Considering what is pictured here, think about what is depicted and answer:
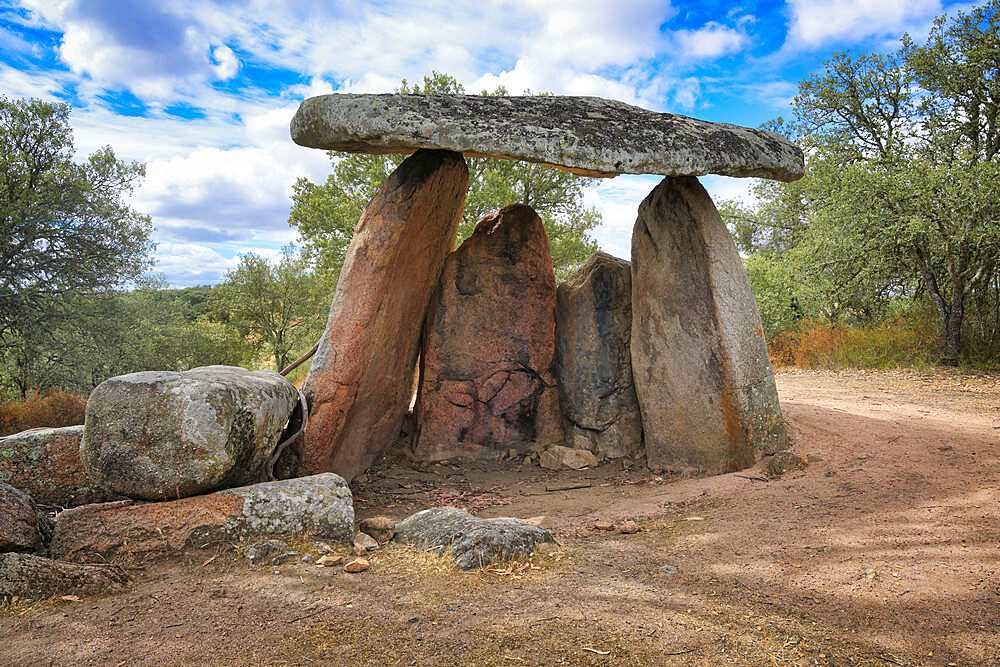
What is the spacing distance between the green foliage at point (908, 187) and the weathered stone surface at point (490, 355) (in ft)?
25.2

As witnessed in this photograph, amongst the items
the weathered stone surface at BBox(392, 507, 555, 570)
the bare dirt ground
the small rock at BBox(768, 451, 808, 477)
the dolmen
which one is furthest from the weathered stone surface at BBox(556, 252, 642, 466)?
the weathered stone surface at BBox(392, 507, 555, 570)

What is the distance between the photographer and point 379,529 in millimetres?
4395

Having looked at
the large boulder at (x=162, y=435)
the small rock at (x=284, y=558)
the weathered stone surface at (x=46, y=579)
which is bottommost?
the small rock at (x=284, y=558)

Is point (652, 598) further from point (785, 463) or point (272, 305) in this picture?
point (272, 305)

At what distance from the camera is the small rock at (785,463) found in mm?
5637

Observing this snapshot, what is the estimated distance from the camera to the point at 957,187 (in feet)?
36.3

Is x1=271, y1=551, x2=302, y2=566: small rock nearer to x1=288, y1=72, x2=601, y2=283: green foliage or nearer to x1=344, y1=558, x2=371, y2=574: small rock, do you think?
x1=344, y1=558, x2=371, y2=574: small rock

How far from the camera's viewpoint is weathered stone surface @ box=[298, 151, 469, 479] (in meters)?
6.00

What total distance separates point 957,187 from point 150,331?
56.3ft

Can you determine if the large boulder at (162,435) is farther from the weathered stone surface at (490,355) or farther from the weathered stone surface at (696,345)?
the weathered stone surface at (696,345)

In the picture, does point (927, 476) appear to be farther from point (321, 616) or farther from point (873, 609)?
point (321, 616)

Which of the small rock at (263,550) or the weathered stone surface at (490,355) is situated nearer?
the small rock at (263,550)

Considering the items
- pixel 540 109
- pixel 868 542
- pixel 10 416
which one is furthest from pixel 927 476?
pixel 10 416

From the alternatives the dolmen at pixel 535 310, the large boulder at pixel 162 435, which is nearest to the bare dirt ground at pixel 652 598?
the large boulder at pixel 162 435
